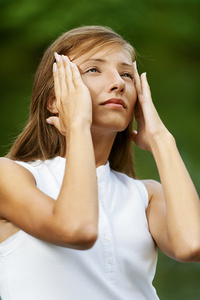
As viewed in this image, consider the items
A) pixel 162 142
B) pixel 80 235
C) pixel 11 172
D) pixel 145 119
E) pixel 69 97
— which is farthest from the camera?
pixel 145 119

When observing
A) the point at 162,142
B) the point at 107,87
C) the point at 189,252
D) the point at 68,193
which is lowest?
the point at 189,252

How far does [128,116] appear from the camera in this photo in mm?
2092

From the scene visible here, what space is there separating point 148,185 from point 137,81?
446 mm

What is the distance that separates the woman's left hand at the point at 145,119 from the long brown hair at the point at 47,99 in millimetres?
158

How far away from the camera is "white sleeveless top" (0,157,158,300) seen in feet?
5.99

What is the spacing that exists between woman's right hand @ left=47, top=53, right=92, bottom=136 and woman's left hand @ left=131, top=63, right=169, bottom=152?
335 millimetres

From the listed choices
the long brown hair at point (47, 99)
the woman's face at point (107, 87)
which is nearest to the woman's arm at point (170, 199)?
the woman's face at point (107, 87)

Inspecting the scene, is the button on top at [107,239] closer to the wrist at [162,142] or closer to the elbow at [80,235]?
the elbow at [80,235]

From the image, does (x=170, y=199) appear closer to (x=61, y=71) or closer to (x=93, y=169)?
(x=93, y=169)

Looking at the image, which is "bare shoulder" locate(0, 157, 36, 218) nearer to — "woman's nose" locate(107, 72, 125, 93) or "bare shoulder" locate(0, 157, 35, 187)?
"bare shoulder" locate(0, 157, 35, 187)

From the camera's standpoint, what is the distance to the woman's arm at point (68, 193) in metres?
1.64

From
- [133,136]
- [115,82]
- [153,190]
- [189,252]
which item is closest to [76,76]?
[115,82]

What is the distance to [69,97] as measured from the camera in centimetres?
195

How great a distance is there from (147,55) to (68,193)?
223 cm
